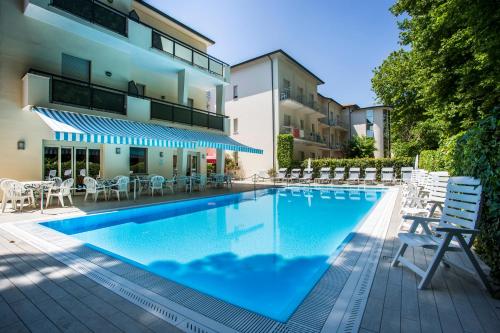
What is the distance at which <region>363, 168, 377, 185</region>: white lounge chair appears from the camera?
75.7ft

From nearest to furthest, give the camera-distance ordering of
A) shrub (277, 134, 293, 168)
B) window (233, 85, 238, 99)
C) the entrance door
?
the entrance door, shrub (277, 134, 293, 168), window (233, 85, 238, 99)

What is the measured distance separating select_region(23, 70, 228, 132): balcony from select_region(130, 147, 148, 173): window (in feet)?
9.19

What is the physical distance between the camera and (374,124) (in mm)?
44312

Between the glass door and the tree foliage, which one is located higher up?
the tree foliage

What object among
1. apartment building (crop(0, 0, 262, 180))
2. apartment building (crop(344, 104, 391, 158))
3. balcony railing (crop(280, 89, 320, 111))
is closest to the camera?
apartment building (crop(0, 0, 262, 180))

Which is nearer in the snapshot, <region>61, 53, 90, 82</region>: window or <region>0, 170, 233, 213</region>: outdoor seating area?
<region>0, 170, 233, 213</region>: outdoor seating area

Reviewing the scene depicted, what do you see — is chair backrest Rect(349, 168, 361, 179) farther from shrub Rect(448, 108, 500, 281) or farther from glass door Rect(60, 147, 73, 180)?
glass door Rect(60, 147, 73, 180)

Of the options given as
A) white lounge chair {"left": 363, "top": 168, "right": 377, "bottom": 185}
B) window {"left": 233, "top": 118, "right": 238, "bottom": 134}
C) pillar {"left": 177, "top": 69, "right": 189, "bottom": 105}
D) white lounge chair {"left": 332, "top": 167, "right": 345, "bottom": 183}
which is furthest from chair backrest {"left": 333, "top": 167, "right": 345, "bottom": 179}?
pillar {"left": 177, "top": 69, "right": 189, "bottom": 105}

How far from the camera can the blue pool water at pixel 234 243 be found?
15.8ft

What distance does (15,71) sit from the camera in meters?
11.9

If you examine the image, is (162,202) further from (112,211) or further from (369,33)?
(369,33)

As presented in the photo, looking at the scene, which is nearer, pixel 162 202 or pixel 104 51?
pixel 162 202

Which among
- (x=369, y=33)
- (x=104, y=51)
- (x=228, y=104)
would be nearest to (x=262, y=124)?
(x=228, y=104)

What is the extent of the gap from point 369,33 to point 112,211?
20215 millimetres
